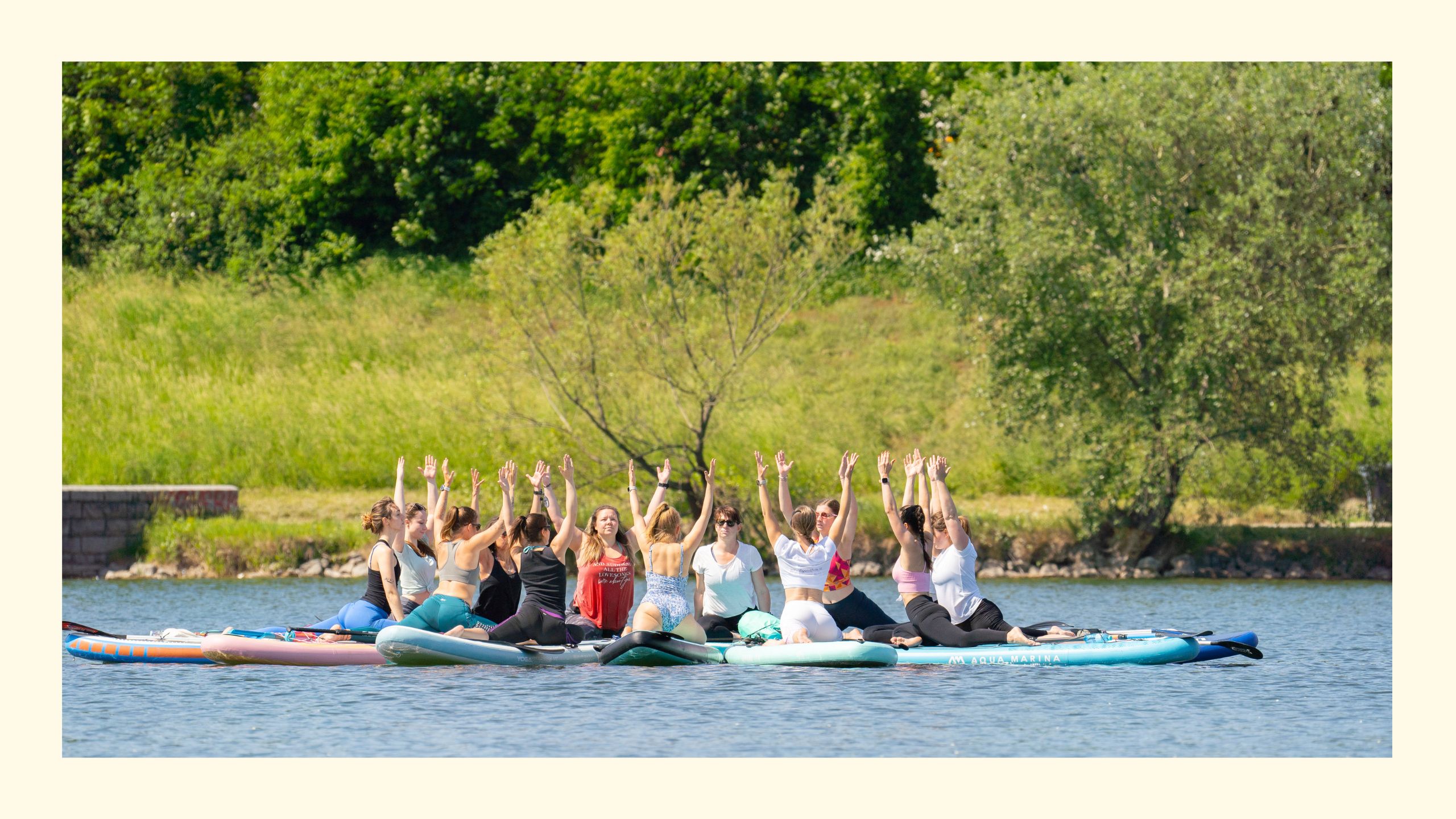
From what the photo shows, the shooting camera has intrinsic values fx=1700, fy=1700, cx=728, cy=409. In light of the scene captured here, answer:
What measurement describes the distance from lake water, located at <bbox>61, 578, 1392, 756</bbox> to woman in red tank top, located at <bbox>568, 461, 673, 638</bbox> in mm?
666

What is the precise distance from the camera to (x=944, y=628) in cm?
1459

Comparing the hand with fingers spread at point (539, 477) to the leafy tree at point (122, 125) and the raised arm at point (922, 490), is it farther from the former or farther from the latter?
the leafy tree at point (122, 125)

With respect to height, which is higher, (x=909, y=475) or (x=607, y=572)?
(x=909, y=475)

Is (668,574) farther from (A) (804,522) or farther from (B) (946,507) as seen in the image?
(B) (946,507)

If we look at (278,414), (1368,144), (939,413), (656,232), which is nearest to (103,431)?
(278,414)

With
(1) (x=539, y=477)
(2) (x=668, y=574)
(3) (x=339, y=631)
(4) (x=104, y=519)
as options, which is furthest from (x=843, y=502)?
(4) (x=104, y=519)

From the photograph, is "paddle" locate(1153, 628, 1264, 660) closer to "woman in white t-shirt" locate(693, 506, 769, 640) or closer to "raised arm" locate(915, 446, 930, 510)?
"raised arm" locate(915, 446, 930, 510)

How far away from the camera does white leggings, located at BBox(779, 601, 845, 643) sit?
1424cm

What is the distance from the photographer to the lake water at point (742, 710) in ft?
37.2

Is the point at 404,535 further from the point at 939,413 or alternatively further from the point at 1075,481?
the point at 939,413

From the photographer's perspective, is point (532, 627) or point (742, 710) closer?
point (742, 710)

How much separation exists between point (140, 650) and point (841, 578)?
6341mm

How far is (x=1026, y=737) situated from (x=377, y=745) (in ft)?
14.4

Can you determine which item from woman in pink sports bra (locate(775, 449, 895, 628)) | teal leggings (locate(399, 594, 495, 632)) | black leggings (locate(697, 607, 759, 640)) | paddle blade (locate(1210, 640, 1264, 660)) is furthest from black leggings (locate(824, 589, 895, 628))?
teal leggings (locate(399, 594, 495, 632))
